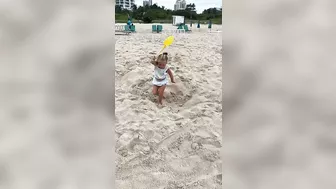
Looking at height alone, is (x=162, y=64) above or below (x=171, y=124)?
above

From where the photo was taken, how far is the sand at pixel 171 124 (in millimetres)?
1059

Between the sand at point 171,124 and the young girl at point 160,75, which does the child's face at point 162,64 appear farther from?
the sand at point 171,124

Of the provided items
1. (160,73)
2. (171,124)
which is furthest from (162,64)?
(171,124)

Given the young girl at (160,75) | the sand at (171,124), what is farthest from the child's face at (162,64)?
the sand at (171,124)

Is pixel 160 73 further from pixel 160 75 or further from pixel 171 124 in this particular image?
pixel 171 124

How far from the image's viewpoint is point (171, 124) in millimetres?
1478

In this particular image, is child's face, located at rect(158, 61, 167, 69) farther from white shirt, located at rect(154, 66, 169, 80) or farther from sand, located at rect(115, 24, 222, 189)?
sand, located at rect(115, 24, 222, 189)

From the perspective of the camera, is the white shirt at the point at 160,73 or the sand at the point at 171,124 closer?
the sand at the point at 171,124

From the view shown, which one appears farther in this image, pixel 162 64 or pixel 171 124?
pixel 162 64

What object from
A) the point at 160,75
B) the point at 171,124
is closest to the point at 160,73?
the point at 160,75
